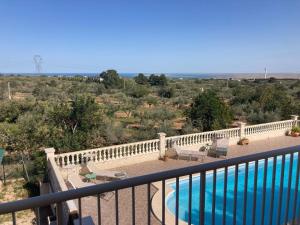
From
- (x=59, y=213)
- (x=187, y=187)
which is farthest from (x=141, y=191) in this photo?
(x=59, y=213)

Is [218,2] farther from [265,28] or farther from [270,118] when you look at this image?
[270,118]

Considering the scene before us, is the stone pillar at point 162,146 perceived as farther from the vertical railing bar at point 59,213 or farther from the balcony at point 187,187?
the vertical railing bar at point 59,213

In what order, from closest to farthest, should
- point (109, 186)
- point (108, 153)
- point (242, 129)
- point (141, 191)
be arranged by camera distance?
point (109, 186) < point (141, 191) < point (108, 153) < point (242, 129)

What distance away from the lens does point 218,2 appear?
1561 cm

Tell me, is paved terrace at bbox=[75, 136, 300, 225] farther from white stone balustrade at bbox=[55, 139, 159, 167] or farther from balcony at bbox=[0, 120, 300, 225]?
white stone balustrade at bbox=[55, 139, 159, 167]

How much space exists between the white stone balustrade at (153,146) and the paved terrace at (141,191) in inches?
14.8

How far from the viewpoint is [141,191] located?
25.7 feet

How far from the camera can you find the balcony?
1.68 metres

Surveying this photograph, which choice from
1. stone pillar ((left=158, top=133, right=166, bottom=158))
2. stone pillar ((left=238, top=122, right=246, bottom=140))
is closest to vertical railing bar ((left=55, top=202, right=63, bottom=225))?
stone pillar ((left=158, top=133, right=166, bottom=158))

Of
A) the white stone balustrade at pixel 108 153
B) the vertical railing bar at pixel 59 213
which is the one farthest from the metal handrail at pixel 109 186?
the white stone balustrade at pixel 108 153

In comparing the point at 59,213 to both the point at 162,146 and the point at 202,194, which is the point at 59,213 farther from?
the point at 162,146

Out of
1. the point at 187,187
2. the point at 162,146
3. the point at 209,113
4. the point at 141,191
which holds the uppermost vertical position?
the point at 209,113

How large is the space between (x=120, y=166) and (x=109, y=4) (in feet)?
38.5

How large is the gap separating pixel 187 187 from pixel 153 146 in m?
5.94
